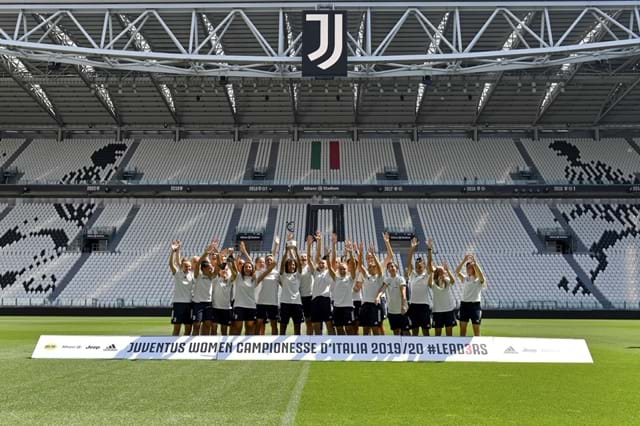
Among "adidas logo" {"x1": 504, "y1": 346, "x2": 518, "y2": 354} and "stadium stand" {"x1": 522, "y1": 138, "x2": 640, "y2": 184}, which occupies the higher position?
"stadium stand" {"x1": 522, "y1": 138, "x2": 640, "y2": 184}

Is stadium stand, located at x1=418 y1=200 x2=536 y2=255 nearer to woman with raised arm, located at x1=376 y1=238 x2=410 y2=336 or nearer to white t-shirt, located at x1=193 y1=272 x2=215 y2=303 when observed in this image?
woman with raised arm, located at x1=376 y1=238 x2=410 y2=336

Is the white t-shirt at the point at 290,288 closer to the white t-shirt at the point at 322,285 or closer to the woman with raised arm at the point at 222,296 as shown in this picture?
the white t-shirt at the point at 322,285

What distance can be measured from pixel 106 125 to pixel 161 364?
34.0 meters

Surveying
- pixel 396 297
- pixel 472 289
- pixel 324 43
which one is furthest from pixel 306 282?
pixel 324 43

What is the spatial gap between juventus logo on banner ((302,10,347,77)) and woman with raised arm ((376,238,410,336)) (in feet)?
36.7

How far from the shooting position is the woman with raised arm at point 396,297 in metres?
10.2

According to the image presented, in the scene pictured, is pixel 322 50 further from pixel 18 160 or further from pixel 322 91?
pixel 18 160

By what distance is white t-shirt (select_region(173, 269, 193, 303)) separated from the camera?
33.9ft

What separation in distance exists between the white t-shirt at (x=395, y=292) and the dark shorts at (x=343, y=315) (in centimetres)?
75

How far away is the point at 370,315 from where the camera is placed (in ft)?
34.0

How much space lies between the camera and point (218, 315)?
10.4 metres

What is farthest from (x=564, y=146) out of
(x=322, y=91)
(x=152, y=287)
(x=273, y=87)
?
(x=152, y=287)

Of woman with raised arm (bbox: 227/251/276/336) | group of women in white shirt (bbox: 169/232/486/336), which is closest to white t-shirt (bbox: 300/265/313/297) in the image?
group of women in white shirt (bbox: 169/232/486/336)

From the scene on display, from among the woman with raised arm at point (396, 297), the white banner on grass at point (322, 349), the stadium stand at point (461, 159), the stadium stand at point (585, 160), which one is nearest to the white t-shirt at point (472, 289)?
the woman with raised arm at point (396, 297)
